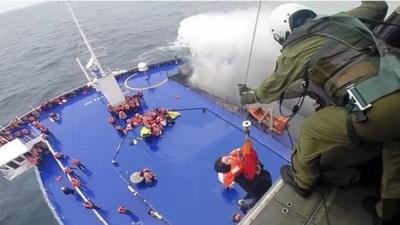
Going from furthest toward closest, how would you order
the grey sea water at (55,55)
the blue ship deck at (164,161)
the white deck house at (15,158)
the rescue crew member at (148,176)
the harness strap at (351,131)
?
the grey sea water at (55,55) → the white deck house at (15,158) → the rescue crew member at (148,176) → the blue ship deck at (164,161) → the harness strap at (351,131)

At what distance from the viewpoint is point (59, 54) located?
42344mm

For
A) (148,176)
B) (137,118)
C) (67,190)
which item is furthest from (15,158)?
(148,176)

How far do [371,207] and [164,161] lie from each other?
8644 mm

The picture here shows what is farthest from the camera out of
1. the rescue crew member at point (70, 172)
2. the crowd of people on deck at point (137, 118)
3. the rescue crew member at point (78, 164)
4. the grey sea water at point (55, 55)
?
the grey sea water at point (55, 55)

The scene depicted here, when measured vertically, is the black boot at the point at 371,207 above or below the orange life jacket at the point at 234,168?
above

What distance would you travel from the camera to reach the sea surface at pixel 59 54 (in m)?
15.9

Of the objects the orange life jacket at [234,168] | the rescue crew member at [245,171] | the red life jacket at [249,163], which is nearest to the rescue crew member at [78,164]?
the rescue crew member at [245,171]

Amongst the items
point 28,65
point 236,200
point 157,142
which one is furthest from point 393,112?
point 28,65

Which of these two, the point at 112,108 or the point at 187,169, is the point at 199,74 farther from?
the point at 187,169

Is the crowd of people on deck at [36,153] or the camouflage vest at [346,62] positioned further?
the crowd of people on deck at [36,153]

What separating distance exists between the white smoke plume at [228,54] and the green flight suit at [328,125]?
11808 mm

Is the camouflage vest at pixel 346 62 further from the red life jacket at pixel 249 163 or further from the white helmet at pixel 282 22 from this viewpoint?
the red life jacket at pixel 249 163

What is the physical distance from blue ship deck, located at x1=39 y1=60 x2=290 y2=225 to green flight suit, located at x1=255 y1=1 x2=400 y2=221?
6003 millimetres

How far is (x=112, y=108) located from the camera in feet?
48.3
